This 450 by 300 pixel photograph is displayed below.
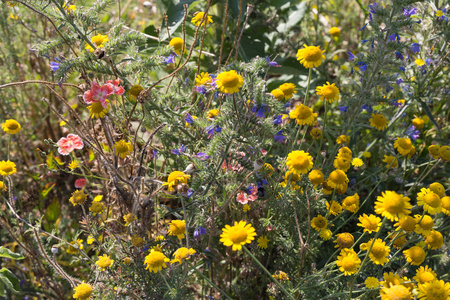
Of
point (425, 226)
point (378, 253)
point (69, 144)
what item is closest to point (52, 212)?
point (69, 144)

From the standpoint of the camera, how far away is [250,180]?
1.36 meters

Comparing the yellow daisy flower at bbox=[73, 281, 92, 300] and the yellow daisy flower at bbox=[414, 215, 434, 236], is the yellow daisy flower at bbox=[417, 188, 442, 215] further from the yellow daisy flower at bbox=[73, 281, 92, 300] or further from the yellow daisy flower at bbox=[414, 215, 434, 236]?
the yellow daisy flower at bbox=[73, 281, 92, 300]

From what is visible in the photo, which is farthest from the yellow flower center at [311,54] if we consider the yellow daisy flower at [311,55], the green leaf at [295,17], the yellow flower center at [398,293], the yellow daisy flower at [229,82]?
the green leaf at [295,17]

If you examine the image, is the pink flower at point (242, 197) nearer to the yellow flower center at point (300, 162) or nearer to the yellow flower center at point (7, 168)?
the yellow flower center at point (300, 162)

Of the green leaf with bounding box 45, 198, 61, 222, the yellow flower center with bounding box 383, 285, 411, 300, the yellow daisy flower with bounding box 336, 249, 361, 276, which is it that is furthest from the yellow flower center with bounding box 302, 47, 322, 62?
the green leaf with bounding box 45, 198, 61, 222

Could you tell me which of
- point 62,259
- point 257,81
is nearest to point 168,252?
point 257,81

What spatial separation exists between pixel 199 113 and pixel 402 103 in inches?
42.2

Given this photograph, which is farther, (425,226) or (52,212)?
(52,212)

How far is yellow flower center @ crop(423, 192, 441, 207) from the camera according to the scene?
3.84 feet

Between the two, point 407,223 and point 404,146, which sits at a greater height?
point 404,146

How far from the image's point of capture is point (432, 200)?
3.84ft

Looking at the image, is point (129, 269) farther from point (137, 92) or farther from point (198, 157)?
point (137, 92)

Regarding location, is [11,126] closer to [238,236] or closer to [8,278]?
[8,278]

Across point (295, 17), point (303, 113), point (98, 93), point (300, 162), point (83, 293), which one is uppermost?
point (295, 17)
